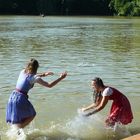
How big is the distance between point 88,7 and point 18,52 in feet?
344

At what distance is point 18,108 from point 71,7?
120 m

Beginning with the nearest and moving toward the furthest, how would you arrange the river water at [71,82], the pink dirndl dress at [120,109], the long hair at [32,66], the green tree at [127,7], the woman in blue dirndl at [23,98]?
the long hair at [32,66]
the woman in blue dirndl at [23,98]
the pink dirndl dress at [120,109]
the river water at [71,82]
the green tree at [127,7]

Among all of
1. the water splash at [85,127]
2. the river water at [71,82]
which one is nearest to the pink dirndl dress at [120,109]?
the river water at [71,82]

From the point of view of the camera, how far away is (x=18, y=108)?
9.95m

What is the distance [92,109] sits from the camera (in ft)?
35.9

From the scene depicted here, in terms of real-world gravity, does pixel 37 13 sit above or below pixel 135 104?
below

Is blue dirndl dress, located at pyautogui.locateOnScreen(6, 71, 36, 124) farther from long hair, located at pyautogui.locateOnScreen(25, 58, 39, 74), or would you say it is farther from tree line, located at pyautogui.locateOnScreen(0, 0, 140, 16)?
tree line, located at pyautogui.locateOnScreen(0, 0, 140, 16)

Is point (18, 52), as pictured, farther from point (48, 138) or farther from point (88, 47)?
point (48, 138)

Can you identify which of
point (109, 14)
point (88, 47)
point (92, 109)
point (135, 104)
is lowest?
point (109, 14)

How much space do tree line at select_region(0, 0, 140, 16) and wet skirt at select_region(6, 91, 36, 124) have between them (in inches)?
4090

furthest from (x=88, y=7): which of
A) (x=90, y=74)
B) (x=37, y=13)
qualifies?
(x=90, y=74)

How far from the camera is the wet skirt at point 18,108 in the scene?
9945 millimetres

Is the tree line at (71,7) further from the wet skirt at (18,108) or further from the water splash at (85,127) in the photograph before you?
the wet skirt at (18,108)

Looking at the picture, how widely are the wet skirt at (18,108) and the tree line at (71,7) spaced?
103875 millimetres
